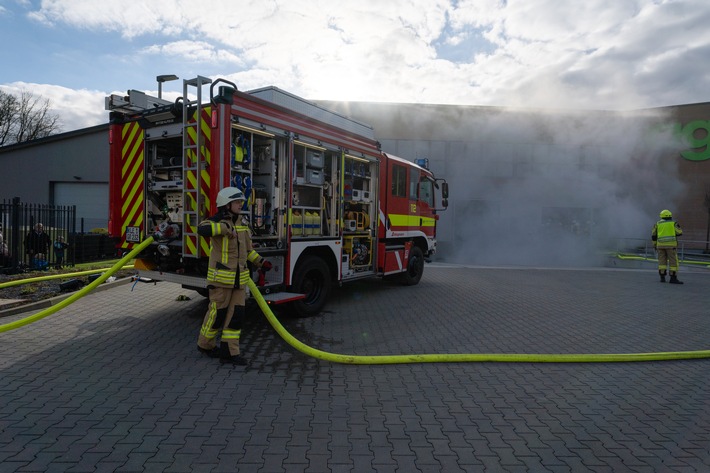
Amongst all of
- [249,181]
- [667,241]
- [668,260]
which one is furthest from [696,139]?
[249,181]

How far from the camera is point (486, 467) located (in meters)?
2.38

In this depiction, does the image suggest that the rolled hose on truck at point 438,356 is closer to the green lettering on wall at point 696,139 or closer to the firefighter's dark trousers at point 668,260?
the firefighter's dark trousers at point 668,260

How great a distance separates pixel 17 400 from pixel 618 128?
73.3 ft

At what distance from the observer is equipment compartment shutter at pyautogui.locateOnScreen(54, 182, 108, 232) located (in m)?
18.9

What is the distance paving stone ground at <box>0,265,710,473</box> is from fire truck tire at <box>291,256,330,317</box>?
0.20 m

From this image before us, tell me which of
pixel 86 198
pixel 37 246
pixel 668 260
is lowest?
pixel 668 260

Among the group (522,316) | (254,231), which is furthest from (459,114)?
(254,231)

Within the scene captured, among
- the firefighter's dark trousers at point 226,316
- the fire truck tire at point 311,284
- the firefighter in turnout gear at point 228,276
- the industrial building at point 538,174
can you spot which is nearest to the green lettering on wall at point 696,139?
the industrial building at point 538,174

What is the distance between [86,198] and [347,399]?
20058 mm

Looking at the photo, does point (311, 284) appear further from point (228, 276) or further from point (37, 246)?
point (37, 246)

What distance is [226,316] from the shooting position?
13.2 ft

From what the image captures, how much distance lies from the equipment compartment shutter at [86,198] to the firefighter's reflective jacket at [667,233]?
780 inches

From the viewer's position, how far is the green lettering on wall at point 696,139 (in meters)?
20.4

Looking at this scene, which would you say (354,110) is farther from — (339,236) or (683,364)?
(683,364)
